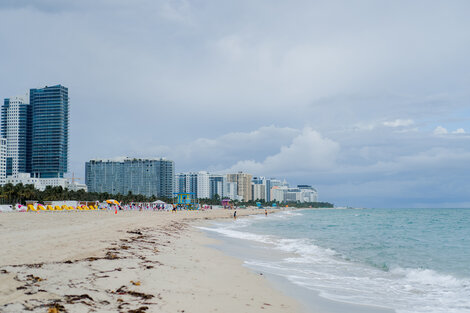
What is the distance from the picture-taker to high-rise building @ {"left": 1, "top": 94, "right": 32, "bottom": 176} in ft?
555

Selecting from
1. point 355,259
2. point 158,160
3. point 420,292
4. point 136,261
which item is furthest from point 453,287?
point 158,160

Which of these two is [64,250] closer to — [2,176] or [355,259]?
[355,259]

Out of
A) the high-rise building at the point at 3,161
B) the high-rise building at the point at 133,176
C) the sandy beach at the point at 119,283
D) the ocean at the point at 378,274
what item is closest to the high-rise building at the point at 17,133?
the high-rise building at the point at 3,161

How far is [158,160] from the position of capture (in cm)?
18400

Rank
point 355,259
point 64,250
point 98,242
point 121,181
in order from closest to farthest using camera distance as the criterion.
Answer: point 64,250, point 98,242, point 355,259, point 121,181

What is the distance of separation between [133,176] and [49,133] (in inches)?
1697

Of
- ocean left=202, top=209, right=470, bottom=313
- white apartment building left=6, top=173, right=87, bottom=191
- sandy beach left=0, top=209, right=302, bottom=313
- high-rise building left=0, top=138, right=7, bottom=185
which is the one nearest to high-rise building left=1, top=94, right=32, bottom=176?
high-rise building left=0, top=138, right=7, bottom=185

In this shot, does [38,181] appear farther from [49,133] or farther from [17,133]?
[17,133]

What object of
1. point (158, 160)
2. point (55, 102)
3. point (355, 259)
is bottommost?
point (355, 259)

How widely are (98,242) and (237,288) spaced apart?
6306 millimetres

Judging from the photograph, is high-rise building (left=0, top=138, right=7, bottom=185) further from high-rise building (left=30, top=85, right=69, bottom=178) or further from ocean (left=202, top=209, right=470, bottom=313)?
ocean (left=202, top=209, right=470, bottom=313)

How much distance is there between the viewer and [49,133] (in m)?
168

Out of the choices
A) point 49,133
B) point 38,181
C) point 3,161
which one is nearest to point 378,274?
point 38,181

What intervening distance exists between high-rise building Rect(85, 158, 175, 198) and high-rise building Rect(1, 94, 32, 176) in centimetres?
3100
